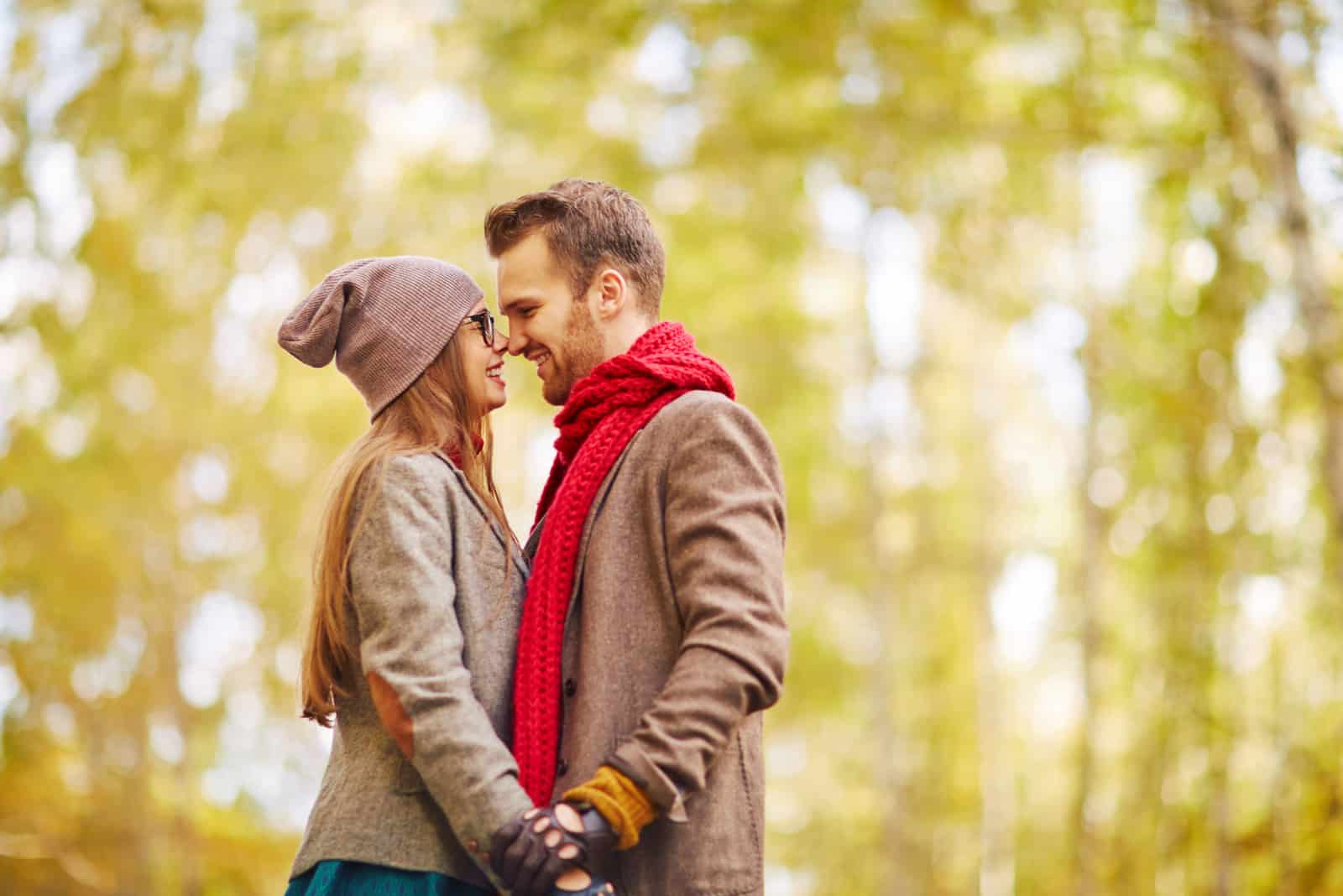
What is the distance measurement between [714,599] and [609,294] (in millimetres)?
612

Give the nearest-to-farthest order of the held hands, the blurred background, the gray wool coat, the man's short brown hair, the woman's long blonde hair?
the held hands → the gray wool coat → the woman's long blonde hair → the man's short brown hair → the blurred background

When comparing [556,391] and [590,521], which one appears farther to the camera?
[556,391]

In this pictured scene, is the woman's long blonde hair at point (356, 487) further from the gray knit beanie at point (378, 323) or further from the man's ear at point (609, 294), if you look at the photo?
the man's ear at point (609, 294)

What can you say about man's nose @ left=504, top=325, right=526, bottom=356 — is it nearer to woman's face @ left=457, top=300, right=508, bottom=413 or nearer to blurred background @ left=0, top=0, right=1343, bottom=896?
woman's face @ left=457, top=300, right=508, bottom=413

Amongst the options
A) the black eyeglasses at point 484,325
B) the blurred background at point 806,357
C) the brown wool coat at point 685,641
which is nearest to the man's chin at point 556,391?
the black eyeglasses at point 484,325

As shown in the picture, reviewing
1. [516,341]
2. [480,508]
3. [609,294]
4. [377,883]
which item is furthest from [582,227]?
Answer: [377,883]

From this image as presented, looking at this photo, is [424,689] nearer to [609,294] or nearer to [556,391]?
[556,391]

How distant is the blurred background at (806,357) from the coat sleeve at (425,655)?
3.21 m

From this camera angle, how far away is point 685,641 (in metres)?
1.94

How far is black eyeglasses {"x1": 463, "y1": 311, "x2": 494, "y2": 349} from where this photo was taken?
2328mm

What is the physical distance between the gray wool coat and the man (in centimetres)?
7

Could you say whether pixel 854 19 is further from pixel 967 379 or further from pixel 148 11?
pixel 967 379

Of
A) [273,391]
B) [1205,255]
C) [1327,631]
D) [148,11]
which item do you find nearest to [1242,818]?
[1327,631]

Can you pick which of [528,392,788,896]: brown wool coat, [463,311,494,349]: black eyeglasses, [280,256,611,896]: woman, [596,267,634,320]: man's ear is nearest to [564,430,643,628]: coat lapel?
[528,392,788,896]: brown wool coat
